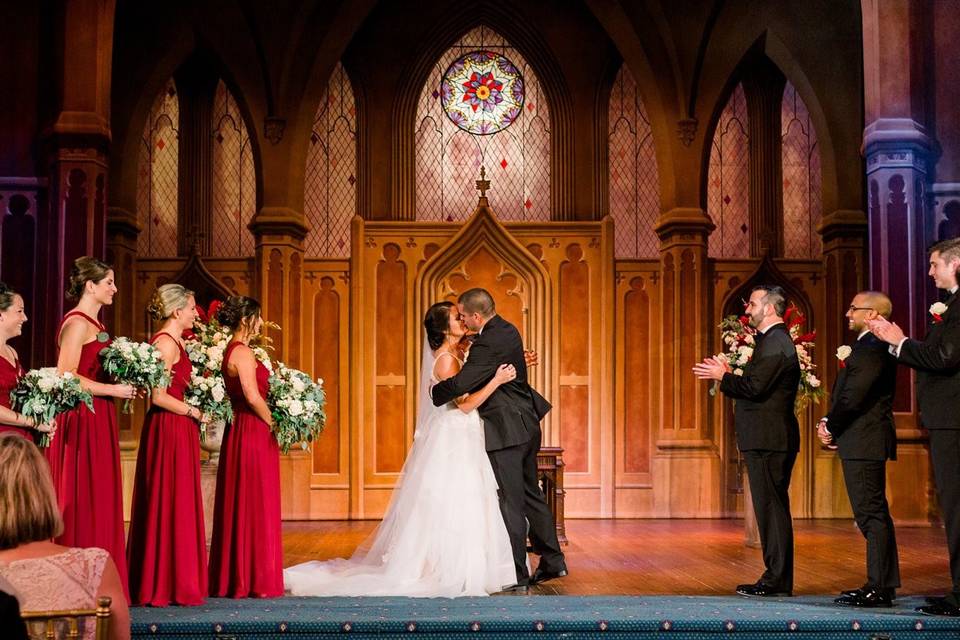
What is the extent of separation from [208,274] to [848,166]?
699cm

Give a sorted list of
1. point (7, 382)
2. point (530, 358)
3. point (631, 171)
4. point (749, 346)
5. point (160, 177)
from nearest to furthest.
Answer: point (7, 382) < point (530, 358) < point (749, 346) < point (160, 177) < point (631, 171)

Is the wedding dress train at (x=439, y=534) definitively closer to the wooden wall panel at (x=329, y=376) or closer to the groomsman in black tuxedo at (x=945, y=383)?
the groomsman in black tuxedo at (x=945, y=383)

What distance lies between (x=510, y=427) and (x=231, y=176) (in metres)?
7.58

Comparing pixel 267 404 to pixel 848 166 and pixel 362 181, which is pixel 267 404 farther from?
pixel 848 166

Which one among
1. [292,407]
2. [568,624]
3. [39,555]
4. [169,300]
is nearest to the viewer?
[39,555]

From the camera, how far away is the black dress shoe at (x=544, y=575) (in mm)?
6582

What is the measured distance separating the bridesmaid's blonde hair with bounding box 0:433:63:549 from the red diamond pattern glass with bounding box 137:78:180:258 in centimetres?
1043

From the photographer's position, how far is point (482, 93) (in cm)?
1330

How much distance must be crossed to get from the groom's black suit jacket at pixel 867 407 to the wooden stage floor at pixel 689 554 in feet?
3.37

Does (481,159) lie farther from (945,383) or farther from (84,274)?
(945,383)

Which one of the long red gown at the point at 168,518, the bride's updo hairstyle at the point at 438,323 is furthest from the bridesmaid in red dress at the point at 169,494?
the bride's updo hairstyle at the point at 438,323

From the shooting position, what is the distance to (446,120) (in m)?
13.3

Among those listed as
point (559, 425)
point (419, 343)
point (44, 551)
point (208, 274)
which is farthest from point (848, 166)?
point (44, 551)

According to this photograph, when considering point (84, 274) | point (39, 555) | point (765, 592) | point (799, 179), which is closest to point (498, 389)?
point (765, 592)
